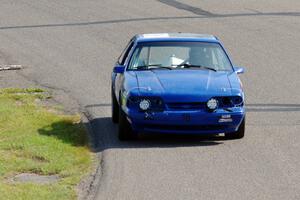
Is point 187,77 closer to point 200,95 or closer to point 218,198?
point 200,95

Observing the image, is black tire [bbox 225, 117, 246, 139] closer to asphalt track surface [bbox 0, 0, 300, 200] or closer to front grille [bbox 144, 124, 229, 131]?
asphalt track surface [bbox 0, 0, 300, 200]

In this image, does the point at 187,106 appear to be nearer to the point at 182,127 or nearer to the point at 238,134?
the point at 182,127

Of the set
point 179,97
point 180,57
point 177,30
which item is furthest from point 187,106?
point 177,30

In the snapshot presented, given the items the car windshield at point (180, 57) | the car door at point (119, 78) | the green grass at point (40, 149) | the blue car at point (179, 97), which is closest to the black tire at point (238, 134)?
the blue car at point (179, 97)

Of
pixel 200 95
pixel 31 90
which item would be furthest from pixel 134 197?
pixel 31 90

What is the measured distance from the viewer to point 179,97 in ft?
42.1

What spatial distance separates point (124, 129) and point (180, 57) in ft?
5.70

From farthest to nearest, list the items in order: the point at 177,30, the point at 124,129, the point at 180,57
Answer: the point at 177,30 < the point at 180,57 < the point at 124,129

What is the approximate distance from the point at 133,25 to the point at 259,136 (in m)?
14.1

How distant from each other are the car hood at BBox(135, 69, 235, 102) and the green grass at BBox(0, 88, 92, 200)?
1200 mm

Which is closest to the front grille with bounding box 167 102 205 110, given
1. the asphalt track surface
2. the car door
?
the asphalt track surface

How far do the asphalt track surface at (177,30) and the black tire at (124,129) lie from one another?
0.38 ft

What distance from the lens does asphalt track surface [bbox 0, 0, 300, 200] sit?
10.8m

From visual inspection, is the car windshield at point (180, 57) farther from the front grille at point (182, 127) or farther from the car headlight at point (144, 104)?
the front grille at point (182, 127)
